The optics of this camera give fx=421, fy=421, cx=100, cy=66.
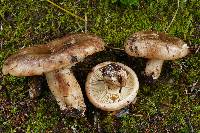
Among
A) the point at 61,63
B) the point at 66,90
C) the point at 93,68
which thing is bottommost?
the point at 66,90

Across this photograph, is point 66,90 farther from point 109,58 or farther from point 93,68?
point 109,58

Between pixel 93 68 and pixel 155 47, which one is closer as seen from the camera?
pixel 155 47

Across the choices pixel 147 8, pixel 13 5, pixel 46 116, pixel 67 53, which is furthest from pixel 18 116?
pixel 147 8

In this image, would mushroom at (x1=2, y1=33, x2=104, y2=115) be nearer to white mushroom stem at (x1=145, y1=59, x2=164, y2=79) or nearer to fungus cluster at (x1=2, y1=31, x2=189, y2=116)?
fungus cluster at (x1=2, y1=31, x2=189, y2=116)

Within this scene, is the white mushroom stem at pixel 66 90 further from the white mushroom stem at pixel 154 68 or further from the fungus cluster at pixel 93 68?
the white mushroom stem at pixel 154 68

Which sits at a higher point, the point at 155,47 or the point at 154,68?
the point at 155,47

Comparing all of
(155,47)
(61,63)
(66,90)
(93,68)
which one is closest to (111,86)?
(93,68)

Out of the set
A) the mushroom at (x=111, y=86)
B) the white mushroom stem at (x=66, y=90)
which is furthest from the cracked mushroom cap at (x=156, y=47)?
the white mushroom stem at (x=66, y=90)

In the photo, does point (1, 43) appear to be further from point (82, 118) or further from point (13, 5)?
point (82, 118)

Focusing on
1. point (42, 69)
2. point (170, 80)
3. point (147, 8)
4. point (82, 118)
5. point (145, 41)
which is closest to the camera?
point (42, 69)
